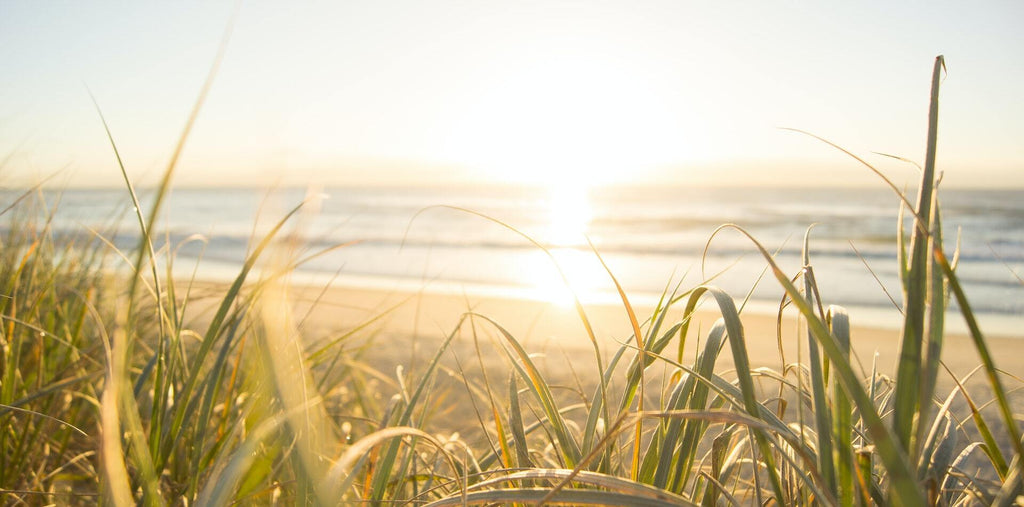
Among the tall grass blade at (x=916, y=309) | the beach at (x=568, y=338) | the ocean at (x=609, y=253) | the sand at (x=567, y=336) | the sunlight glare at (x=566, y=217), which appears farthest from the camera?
the sunlight glare at (x=566, y=217)

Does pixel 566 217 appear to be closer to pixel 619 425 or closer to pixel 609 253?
pixel 609 253

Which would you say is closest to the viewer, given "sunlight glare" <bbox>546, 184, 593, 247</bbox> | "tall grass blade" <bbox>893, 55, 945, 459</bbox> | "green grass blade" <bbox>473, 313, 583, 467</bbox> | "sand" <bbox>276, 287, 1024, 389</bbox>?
"tall grass blade" <bbox>893, 55, 945, 459</bbox>

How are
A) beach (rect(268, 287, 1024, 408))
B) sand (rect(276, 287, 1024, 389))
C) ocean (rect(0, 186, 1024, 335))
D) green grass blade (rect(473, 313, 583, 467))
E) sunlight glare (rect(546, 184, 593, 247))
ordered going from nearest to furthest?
green grass blade (rect(473, 313, 583, 467)) → beach (rect(268, 287, 1024, 408)) → sand (rect(276, 287, 1024, 389)) → ocean (rect(0, 186, 1024, 335)) → sunlight glare (rect(546, 184, 593, 247))

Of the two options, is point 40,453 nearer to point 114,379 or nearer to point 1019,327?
point 114,379

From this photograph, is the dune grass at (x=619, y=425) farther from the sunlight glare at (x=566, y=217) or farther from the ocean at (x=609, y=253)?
the sunlight glare at (x=566, y=217)

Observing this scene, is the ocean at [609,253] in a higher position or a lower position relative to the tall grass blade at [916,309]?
lower

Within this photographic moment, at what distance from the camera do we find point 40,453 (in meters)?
1.52

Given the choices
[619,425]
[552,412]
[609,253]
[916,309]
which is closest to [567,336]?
[552,412]

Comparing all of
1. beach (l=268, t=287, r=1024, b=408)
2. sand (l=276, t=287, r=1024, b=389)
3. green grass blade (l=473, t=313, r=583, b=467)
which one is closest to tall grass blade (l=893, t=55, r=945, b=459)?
green grass blade (l=473, t=313, r=583, b=467)

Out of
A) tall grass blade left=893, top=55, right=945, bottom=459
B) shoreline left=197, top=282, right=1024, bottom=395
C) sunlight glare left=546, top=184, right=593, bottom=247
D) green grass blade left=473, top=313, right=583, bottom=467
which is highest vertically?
tall grass blade left=893, top=55, right=945, bottom=459

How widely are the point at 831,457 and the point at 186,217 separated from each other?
2254 centimetres

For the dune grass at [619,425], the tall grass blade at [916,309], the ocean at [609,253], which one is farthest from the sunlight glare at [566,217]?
the tall grass blade at [916,309]

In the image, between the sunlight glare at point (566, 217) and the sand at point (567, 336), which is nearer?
the sand at point (567, 336)

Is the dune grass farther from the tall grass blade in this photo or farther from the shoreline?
the shoreline
